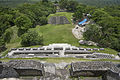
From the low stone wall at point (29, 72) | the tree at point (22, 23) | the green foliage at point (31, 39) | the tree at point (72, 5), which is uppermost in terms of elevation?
the tree at point (72, 5)

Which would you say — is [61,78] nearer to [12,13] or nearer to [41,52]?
[41,52]

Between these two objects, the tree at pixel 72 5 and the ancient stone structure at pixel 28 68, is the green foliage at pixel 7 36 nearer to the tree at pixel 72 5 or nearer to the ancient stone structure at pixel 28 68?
the ancient stone structure at pixel 28 68

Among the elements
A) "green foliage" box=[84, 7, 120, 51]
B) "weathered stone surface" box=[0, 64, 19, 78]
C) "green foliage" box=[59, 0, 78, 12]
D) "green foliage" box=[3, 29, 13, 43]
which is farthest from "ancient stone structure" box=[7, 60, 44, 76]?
"green foliage" box=[59, 0, 78, 12]

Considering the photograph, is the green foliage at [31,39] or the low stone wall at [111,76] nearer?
the low stone wall at [111,76]

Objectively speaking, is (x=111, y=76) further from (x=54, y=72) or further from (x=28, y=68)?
(x=28, y=68)

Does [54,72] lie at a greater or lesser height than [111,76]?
lesser

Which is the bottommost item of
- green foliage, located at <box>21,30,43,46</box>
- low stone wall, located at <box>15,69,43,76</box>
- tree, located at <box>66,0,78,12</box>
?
low stone wall, located at <box>15,69,43,76</box>

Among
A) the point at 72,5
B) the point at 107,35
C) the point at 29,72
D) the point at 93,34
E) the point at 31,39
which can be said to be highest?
the point at 72,5

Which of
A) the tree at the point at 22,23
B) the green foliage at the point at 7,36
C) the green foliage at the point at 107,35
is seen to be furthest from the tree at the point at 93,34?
the green foliage at the point at 7,36

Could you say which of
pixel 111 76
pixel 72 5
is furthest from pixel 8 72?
pixel 72 5

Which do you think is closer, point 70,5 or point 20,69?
point 20,69

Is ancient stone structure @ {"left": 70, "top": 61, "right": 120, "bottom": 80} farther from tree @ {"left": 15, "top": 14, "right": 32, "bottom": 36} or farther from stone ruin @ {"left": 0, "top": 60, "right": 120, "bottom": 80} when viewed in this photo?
tree @ {"left": 15, "top": 14, "right": 32, "bottom": 36}

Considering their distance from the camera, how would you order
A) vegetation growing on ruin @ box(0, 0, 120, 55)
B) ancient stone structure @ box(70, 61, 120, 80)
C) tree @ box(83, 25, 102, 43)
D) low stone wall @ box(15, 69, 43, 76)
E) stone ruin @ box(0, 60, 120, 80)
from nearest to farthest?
1. ancient stone structure @ box(70, 61, 120, 80)
2. stone ruin @ box(0, 60, 120, 80)
3. low stone wall @ box(15, 69, 43, 76)
4. vegetation growing on ruin @ box(0, 0, 120, 55)
5. tree @ box(83, 25, 102, 43)

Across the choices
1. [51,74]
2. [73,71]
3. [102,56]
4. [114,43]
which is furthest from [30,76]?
[114,43]
